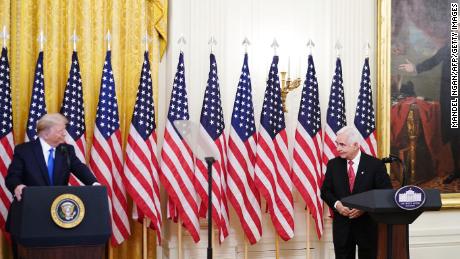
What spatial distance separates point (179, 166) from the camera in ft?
23.5

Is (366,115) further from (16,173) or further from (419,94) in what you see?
(16,173)

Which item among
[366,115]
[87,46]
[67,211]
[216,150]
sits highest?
[87,46]

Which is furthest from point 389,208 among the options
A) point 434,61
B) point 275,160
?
point 434,61

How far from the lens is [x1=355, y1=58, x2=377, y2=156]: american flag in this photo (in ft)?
26.1

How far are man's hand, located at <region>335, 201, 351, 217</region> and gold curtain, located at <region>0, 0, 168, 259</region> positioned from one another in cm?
251

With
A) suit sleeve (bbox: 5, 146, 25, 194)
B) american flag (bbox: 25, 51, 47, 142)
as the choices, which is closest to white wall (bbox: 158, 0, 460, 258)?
american flag (bbox: 25, 51, 47, 142)

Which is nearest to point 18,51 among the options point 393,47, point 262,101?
point 262,101

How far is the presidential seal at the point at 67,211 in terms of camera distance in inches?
197

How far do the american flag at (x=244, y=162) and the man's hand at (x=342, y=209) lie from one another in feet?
5.02

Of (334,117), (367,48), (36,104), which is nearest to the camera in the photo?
(36,104)

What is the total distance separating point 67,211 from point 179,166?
225 cm

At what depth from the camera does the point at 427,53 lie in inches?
340

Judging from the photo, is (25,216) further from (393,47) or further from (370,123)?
(393,47)

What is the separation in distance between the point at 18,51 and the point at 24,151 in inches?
68.4
